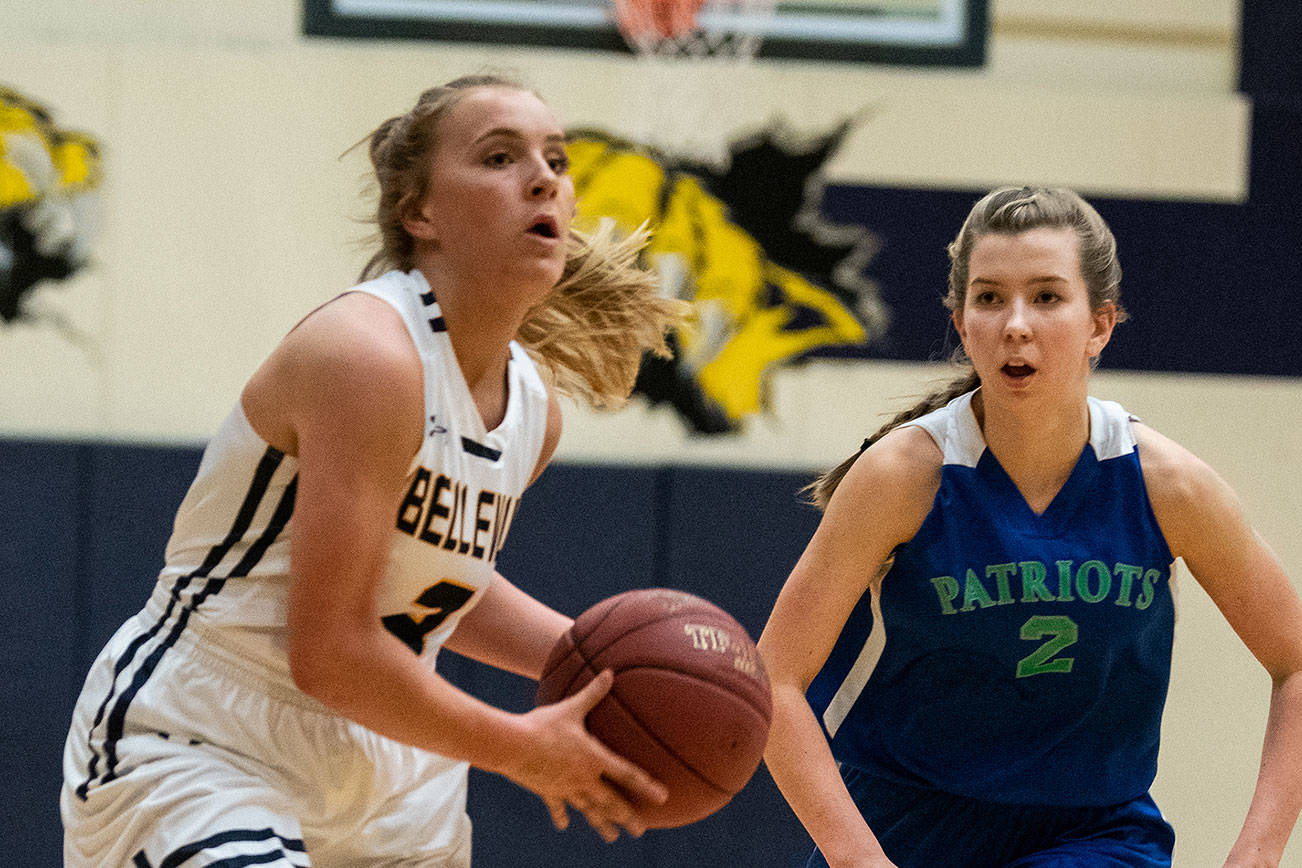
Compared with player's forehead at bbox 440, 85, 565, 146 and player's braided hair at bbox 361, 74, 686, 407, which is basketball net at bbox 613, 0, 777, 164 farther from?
player's forehead at bbox 440, 85, 565, 146

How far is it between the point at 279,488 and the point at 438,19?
282 centimetres

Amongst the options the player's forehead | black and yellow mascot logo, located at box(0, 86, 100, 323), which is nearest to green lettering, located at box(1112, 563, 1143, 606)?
the player's forehead

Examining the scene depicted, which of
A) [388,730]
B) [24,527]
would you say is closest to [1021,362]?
[388,730]

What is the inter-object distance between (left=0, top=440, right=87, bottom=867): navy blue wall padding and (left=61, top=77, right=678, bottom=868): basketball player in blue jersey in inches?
92.5

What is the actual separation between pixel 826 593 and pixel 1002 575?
0.89 feet

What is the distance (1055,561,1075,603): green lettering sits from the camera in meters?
2.10

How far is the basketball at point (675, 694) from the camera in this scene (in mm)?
1807

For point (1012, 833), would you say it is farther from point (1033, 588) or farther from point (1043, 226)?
point (1043, 226)

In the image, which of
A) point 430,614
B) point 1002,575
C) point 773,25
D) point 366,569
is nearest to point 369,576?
point 366,569

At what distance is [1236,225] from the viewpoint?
4469mm

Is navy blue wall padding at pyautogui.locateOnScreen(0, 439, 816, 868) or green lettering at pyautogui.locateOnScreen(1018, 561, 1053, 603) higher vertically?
green lettering at pyautogui.locateOnScreen(1018, 561, 1053, 603)

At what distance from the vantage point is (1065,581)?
2.10m

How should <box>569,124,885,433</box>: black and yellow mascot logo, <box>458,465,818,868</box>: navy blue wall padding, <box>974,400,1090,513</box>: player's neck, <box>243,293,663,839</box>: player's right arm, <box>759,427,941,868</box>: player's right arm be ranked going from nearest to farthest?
1. <box>243,293,663,839</box>: player's right arm
2. <box>759,427,941,868</box>: player's right arm
3. <box>974,400,1090,513</box>: player's neck
4. <box>458,465,818,868</box>: navy blue wall padding
5. <box>569,124,885,433</box>: black and yellow mascot logo

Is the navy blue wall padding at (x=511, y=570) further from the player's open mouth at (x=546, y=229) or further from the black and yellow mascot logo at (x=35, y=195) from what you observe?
the player's open mouth at (x=546, y=229)
